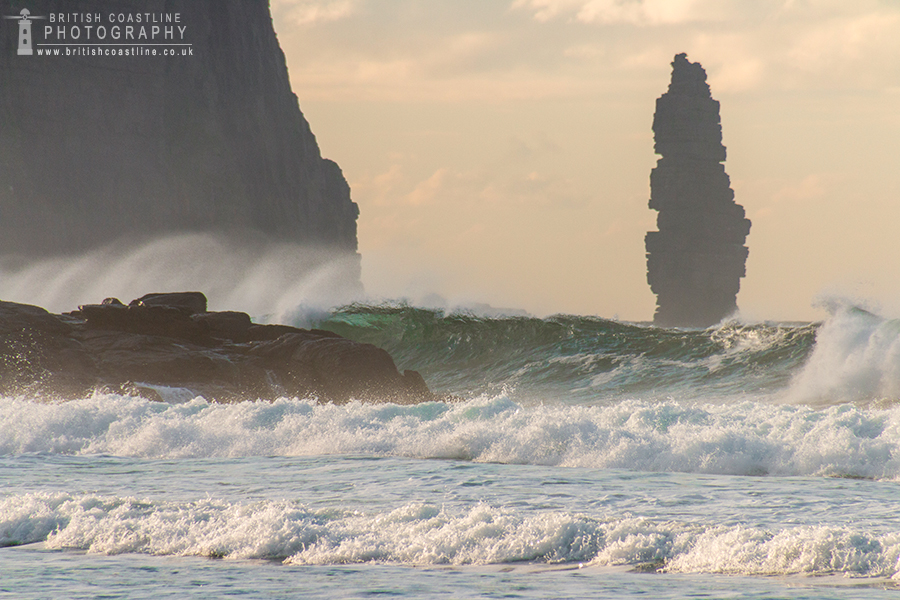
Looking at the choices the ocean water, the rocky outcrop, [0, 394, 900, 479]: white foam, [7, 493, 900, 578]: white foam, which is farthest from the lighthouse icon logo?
[7, 493, 900, 578]: white foam

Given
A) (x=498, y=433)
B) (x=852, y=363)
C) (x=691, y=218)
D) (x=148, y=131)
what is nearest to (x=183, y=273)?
(x=148, y=131)

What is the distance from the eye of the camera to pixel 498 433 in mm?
12305

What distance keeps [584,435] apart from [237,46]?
65690 mm

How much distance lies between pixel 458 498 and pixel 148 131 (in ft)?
197

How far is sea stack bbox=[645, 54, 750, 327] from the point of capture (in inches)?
2881

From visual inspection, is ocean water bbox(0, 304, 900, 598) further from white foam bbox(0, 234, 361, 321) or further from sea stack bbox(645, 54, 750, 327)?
sea stack bbox(645, 54, 750, 327)

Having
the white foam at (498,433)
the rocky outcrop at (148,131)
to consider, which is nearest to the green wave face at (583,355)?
the white foam at (498,433)

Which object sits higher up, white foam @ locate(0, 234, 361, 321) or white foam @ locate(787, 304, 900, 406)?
white foam @ locate(0, 234, 361, 321)

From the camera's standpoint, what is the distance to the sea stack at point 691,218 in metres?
73.2

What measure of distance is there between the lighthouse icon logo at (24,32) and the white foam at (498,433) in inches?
2024

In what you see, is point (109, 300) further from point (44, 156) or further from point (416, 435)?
point (44, 156)

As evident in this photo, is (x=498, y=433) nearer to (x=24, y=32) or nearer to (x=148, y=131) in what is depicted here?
(x=148, y=131)

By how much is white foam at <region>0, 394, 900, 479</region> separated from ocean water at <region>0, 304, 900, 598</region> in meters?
0.04

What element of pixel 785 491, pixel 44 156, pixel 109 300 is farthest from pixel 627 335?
pixel 44 156
